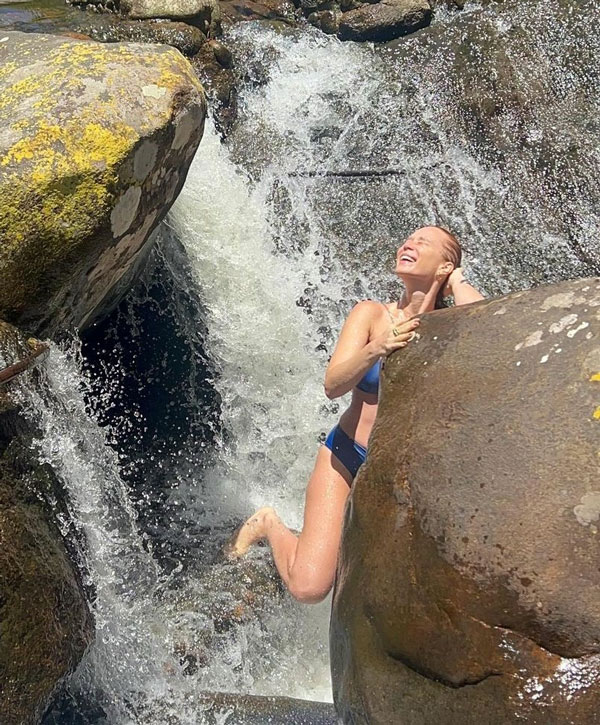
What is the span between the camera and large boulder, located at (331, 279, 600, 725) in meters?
1.73

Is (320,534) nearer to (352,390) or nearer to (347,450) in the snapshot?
(347,450)

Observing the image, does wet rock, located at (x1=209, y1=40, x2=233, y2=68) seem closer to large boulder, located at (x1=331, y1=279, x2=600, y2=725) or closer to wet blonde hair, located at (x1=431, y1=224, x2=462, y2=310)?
wet blonde hair, located at (x1=431, y1=224, x2=462, y2=310)

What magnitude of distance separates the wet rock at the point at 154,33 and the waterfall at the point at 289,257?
0.55 meters

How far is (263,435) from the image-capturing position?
472 cm

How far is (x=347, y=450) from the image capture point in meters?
3.19

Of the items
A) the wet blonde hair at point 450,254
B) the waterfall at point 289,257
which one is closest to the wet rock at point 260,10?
the waterfall at point 289,257

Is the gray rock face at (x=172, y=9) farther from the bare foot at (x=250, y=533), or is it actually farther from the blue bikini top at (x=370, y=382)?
the blue bikini top at (x=370, y=382)

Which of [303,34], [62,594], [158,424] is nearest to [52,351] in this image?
[62,594]

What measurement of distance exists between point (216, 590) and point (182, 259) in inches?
86.4

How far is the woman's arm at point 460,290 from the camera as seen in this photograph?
111 inches

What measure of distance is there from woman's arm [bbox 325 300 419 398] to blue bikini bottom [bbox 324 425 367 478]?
38 centimetres

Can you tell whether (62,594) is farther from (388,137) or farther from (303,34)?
(303,34)

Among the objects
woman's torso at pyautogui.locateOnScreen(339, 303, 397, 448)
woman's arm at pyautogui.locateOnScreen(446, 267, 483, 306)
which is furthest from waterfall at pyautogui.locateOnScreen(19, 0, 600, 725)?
woman's arm at pyautogui.locateOnScreen(446, 267, 483, 306)

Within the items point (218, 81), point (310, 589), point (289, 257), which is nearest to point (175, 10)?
point (218, 81)
